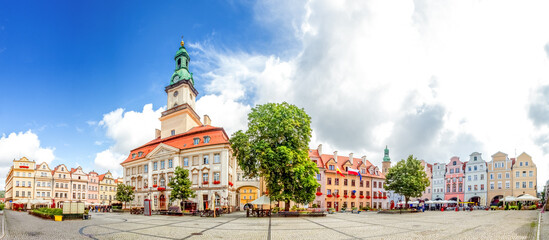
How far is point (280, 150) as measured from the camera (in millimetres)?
30859

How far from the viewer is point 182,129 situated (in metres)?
55.2

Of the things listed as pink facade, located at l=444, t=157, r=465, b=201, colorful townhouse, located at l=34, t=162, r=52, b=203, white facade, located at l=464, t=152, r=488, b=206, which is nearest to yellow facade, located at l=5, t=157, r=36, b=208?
colorful townhouse, located at l=34, t=162, r=52, b=203

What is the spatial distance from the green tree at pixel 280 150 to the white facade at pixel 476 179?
199ft

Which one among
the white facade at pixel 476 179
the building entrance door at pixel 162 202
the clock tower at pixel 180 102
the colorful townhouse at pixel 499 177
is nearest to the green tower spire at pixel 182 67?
the clock tower at pixel 180 102

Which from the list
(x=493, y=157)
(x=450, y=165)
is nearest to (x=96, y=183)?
(x=450, y=165)

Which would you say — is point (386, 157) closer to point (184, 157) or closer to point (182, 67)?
point (182, 67)

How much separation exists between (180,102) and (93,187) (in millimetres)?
59813

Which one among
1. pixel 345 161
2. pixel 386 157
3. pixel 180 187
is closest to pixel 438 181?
pixel 386 157

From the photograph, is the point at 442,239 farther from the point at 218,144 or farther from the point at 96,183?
the point at 96,183

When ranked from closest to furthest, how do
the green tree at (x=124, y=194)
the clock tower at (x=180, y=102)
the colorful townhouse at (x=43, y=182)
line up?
the green tree at (x=124, y=194), the clock tower at (x=180, y=102), the colorful townhouse at (x=43, y=182)

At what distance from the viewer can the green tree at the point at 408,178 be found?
1838 inches

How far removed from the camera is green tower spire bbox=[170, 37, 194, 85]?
59062mm

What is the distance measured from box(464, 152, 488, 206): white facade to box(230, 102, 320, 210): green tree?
6060 centimetres

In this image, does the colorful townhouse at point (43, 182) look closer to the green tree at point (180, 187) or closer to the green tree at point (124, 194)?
the green tree at point (124, 194)
